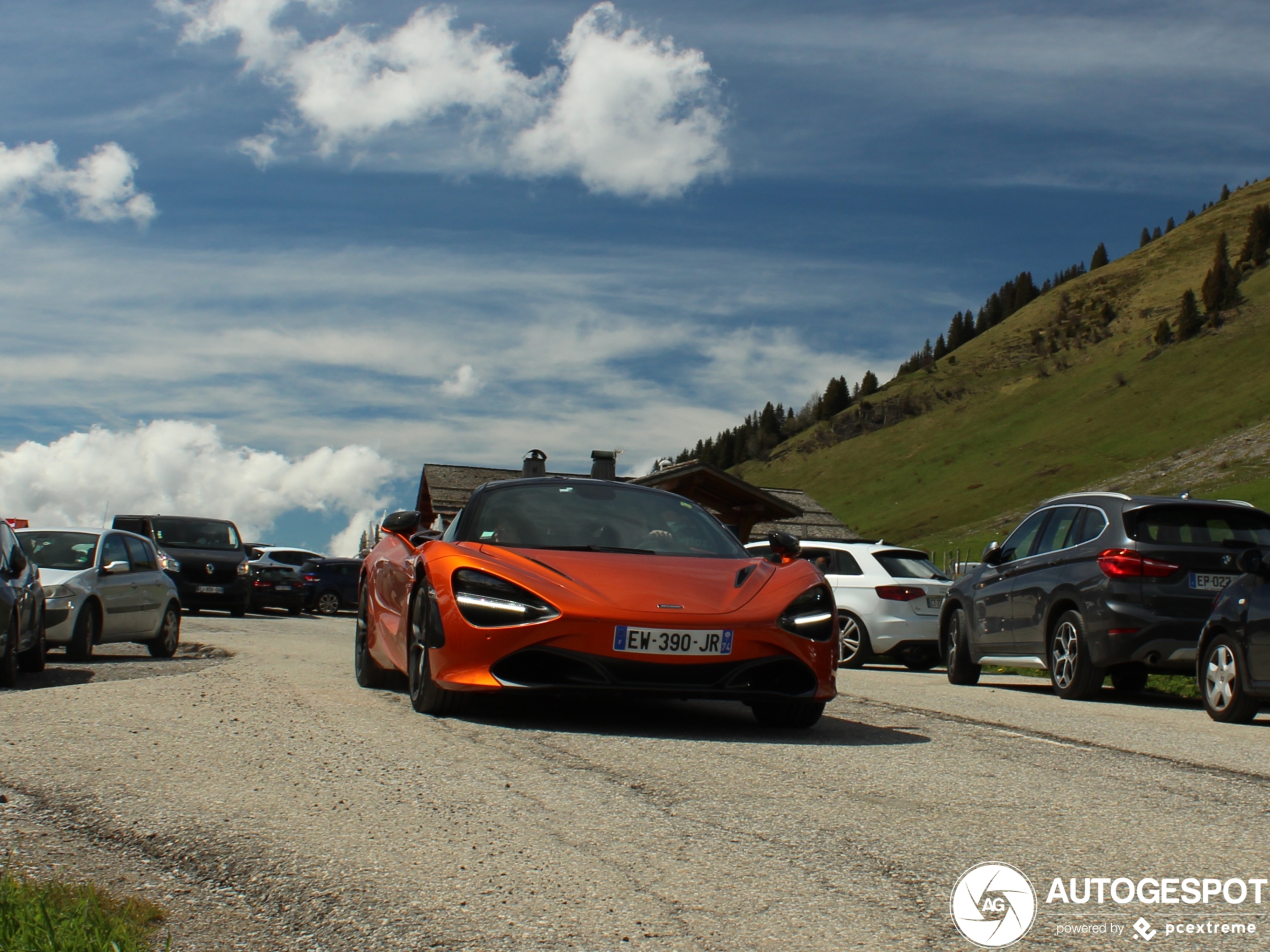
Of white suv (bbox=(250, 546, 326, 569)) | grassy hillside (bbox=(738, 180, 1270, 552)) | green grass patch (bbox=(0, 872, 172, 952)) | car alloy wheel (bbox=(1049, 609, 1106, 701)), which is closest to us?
green grass patch (bbox=(0, 872, 172, 952))

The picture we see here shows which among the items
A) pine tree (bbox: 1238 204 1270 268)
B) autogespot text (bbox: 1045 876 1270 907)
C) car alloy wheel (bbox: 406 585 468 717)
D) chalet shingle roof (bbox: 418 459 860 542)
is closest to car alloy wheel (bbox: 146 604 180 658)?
car alloy wheel (bbox: 406 585 468 717)

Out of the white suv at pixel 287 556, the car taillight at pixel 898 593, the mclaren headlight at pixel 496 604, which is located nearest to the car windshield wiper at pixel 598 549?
the mclaren headlight at pixel 496 604

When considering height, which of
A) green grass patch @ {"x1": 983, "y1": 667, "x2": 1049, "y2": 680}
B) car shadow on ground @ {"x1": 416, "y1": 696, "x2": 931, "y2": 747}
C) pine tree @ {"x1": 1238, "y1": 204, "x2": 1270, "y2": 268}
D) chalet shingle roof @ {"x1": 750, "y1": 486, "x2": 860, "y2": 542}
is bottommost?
green grass patch @ {"x1": 983, "y1": 667, "x2": 1049, "y2": 680}

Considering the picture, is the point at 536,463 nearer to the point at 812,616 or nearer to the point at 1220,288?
the point at 812,616

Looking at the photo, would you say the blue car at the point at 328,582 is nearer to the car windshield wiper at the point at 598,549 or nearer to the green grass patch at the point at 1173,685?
the green grass patch at the point at 1173,685

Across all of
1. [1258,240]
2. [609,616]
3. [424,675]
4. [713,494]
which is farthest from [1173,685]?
A: [1258,240]

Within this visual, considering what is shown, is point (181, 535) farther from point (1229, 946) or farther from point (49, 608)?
point (1229, 946)

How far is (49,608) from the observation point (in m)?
11.9

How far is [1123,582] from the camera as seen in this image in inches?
404

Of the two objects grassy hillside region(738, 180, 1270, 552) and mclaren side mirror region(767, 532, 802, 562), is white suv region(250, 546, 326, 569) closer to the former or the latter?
mclaren side mirror region(767, 532, 802, 562)

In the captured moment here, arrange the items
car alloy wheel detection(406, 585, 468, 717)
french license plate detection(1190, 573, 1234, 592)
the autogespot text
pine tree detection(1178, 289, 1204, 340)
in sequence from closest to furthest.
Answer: the autogespot text
car alloy wheel detection(406, 585, 468, 717)
french license plate detection(1190, 573, 1234, 592)
pine tree detection(1178, 289, 1204, 340)

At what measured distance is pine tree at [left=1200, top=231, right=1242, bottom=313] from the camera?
154250 millimetres

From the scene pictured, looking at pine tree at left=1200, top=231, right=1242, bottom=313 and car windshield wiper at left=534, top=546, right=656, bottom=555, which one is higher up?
pine tree at left=1200, top=231, right=1242, bottom=313

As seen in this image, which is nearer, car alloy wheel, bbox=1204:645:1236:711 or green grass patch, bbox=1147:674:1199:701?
car alloy wheel, bbox=1204:645:1236:711
